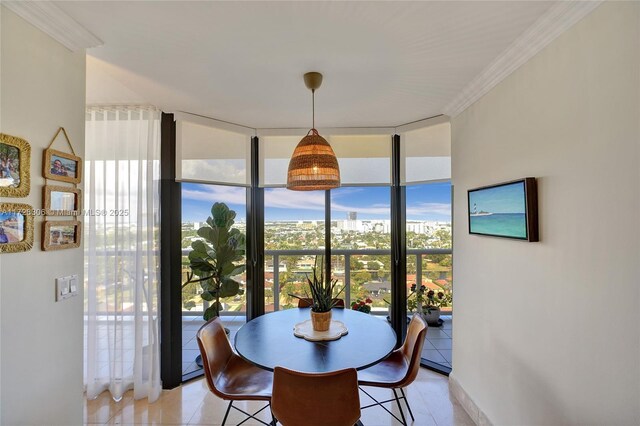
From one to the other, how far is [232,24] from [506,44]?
1.56 meters

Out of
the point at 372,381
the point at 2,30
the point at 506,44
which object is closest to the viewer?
the point at 2,30

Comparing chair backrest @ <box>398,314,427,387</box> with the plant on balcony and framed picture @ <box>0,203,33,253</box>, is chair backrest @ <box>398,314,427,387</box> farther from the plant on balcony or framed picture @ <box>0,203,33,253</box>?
framed picture @ <box>0,203,33,253</box>

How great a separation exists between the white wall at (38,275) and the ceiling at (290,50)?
11.0 inches

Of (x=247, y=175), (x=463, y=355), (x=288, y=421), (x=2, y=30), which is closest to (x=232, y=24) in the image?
(x=2, y=30)

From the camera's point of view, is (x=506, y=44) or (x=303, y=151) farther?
(x=303, y=151)

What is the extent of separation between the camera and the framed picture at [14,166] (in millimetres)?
1188

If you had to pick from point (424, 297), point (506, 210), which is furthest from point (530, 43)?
point (424, 297)

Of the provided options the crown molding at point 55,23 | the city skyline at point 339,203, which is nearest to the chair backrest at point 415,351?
the city skyline at point 339,203

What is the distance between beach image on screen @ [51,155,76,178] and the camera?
4.65 feet

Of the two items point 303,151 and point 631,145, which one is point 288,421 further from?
point 631,145

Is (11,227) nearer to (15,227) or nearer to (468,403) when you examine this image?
(15,227)

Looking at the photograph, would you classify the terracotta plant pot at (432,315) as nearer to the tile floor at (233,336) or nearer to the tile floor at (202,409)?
the tile floor at (233,336)

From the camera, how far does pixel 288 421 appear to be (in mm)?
1407

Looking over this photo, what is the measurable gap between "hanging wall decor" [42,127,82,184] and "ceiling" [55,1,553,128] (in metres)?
0.69
